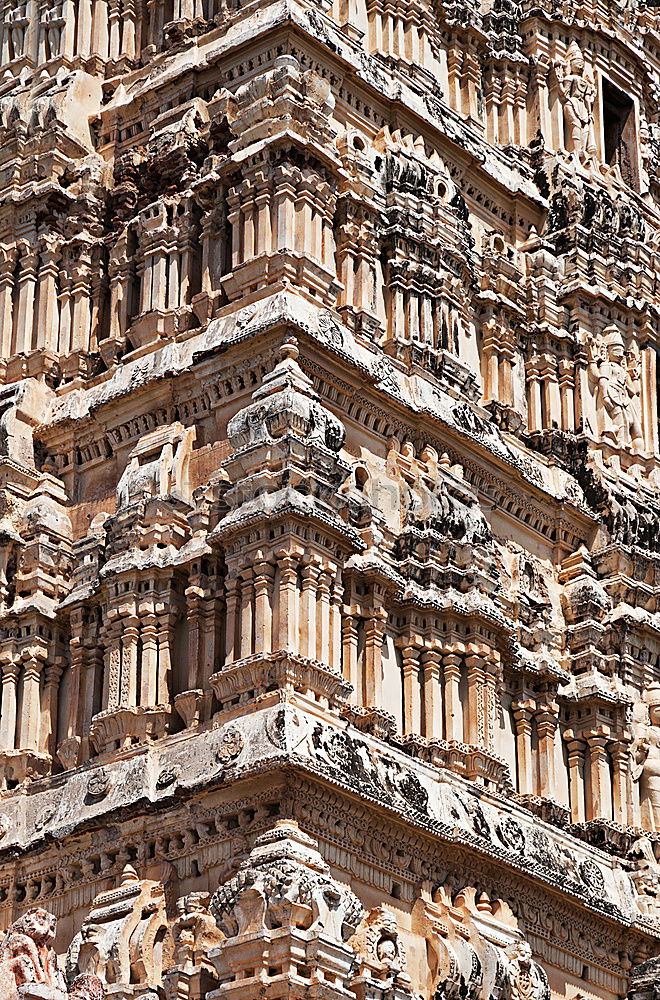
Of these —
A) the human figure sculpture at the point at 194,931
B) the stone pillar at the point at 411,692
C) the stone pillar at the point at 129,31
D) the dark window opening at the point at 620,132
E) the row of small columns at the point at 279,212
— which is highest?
the dark window opening at the point at 620,132

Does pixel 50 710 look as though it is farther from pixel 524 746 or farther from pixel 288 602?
pixel 524 746

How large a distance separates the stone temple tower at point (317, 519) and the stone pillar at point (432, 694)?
72 mm

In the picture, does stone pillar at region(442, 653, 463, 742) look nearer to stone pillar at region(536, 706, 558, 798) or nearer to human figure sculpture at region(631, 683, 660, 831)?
stone pillar at region(536, 706, 558, 798)

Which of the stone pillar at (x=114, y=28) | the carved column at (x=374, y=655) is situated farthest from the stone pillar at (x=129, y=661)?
the stone pillar at (x=114, y=28)

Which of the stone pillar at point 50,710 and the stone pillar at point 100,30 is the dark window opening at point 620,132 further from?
the stone pillar at point 50,710

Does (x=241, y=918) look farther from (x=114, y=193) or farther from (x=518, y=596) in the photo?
(x=114, y=193)

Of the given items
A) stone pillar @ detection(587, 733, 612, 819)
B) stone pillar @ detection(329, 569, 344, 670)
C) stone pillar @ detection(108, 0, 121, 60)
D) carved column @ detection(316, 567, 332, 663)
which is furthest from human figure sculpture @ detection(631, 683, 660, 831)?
stone pillar @ detection(108, 0, 121, 60)

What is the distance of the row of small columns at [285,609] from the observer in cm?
2414

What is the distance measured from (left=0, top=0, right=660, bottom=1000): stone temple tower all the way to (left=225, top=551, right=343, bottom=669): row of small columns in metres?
0.05

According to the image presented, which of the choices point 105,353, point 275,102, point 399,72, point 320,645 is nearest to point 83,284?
point 105,353

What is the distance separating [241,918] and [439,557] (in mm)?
6204

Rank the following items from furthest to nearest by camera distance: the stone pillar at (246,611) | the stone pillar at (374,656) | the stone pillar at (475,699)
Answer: the stone pillar at (475,699) < the stone pillar at (374,656) < the stone pillar at (246,611)

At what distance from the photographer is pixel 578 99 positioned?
1395 inches

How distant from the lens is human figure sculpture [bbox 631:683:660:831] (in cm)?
2905
